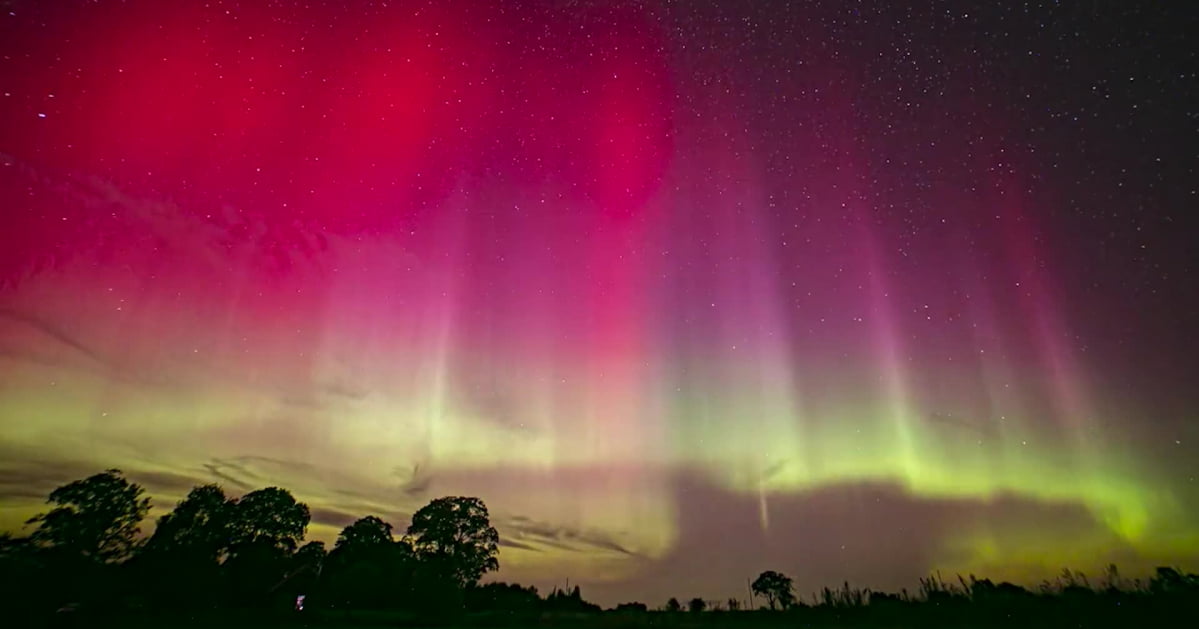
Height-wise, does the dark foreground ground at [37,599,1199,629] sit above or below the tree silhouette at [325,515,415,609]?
below

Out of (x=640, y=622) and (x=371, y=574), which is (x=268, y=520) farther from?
(x=640, y=622)

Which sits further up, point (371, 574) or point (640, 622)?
point (371, 574)

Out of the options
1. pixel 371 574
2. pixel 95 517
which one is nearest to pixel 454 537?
pixel 371 574

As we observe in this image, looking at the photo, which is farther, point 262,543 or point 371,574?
point 262,543

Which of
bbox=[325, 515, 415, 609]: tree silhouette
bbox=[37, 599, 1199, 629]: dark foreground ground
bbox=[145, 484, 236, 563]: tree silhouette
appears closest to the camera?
bbox=[37, 599, 1199, 629]: dark foreground ground

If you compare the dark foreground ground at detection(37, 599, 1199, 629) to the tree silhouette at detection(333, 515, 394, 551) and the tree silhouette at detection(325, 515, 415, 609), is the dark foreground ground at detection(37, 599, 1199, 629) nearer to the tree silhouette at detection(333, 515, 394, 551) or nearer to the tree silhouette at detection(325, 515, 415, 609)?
the tree silhouette at detection(325, 515, 415, 609)

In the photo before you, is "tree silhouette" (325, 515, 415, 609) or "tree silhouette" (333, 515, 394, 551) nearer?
"tree silhouette" (325, 515, 415, 609)

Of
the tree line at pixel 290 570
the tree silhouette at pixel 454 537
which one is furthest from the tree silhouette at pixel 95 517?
the tree silhouette at pixel 454 537

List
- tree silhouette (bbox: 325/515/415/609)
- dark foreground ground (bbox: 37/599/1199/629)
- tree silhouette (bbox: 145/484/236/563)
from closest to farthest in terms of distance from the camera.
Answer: dark foreground ground (bbox: 37/599/1199/629) → tree silhouette (bbox: 325/515/415/609) → tree silhouette (bbox: 145/484/236/563)

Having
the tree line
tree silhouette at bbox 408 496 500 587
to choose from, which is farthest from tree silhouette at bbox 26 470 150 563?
tree silhouette at bbox 408 496 500 587

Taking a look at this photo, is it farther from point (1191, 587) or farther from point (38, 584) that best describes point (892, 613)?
point (38, 584)

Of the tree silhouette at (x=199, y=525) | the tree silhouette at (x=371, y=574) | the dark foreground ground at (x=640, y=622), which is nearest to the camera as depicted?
the dark foreground ground at (x=640, y=622)

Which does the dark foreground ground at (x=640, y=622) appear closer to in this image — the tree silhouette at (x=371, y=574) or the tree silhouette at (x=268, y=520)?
the tree silhouette at (x=371, y=574)

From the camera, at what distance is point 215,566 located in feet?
182
